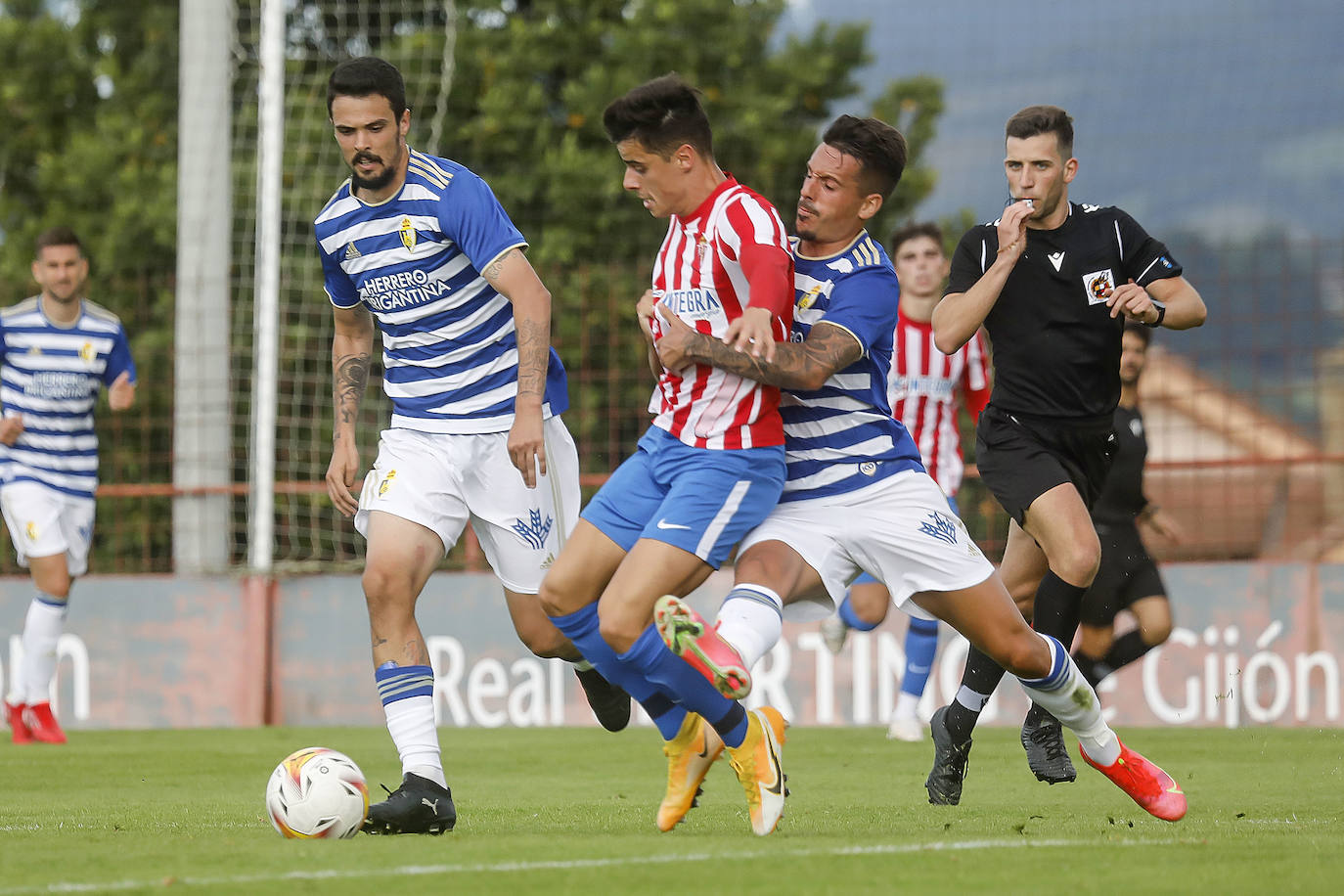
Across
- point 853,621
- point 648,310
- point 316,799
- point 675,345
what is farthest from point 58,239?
point 675,345

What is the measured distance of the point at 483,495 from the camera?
5750mm

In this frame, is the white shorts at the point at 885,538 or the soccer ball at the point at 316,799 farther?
the white shorts at the point at 885,538

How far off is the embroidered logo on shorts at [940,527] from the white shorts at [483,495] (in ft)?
4.65

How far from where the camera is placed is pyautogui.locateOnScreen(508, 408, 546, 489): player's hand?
5156mm

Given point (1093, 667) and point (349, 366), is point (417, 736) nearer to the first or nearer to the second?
point (349, 366)

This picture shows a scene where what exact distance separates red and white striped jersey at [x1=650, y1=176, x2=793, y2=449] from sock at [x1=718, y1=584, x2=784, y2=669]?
41 centimetres

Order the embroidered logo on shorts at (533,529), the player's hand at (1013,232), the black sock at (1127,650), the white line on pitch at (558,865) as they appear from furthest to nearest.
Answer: the black sock at (1127,650) < the embroidered logo on shorts at (533,529) < the player's hand at (1013,232) < the white line on pitch at (558,865)

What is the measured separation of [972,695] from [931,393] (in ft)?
11.7

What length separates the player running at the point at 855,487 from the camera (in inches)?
193

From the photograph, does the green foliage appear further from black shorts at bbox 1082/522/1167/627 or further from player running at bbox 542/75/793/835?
player running at bbox 542/75/793/835

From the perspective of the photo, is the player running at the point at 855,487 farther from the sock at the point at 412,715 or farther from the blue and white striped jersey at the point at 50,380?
the blue and white striped jersey at the point at 50,380

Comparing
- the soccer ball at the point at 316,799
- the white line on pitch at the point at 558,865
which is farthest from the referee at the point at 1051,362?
the soccer ball at the point at 316,799

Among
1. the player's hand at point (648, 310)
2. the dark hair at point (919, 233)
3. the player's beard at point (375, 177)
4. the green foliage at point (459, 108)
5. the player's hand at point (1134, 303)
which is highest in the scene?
the green foliage at point (459, 108)

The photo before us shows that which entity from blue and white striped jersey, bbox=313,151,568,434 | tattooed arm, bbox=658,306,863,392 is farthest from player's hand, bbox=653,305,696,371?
blue and white striped jersey, bbox=313,151,568,434
